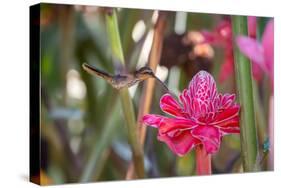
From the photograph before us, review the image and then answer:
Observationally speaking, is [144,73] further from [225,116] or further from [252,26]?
[252,26]

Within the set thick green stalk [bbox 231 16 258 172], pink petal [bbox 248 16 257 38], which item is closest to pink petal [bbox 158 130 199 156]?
thick green stalk [bbox 231 16 258 172]

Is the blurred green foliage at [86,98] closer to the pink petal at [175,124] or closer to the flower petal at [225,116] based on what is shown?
the pink petal at [175,124]

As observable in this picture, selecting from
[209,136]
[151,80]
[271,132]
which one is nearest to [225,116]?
[209,136]

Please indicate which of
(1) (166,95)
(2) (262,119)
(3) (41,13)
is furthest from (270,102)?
(3) (41,13)

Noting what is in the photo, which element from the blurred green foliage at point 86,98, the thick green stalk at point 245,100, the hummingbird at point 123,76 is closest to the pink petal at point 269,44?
the thick green stalk at point 245,100

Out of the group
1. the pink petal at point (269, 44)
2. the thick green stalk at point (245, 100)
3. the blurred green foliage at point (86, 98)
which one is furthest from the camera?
the pink petal at point (269, 44)

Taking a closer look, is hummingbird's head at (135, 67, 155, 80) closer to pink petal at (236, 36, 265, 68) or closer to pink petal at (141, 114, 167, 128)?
pink petal at (141, 114, 167, 128)

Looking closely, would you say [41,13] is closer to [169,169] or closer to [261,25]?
[169,169]
